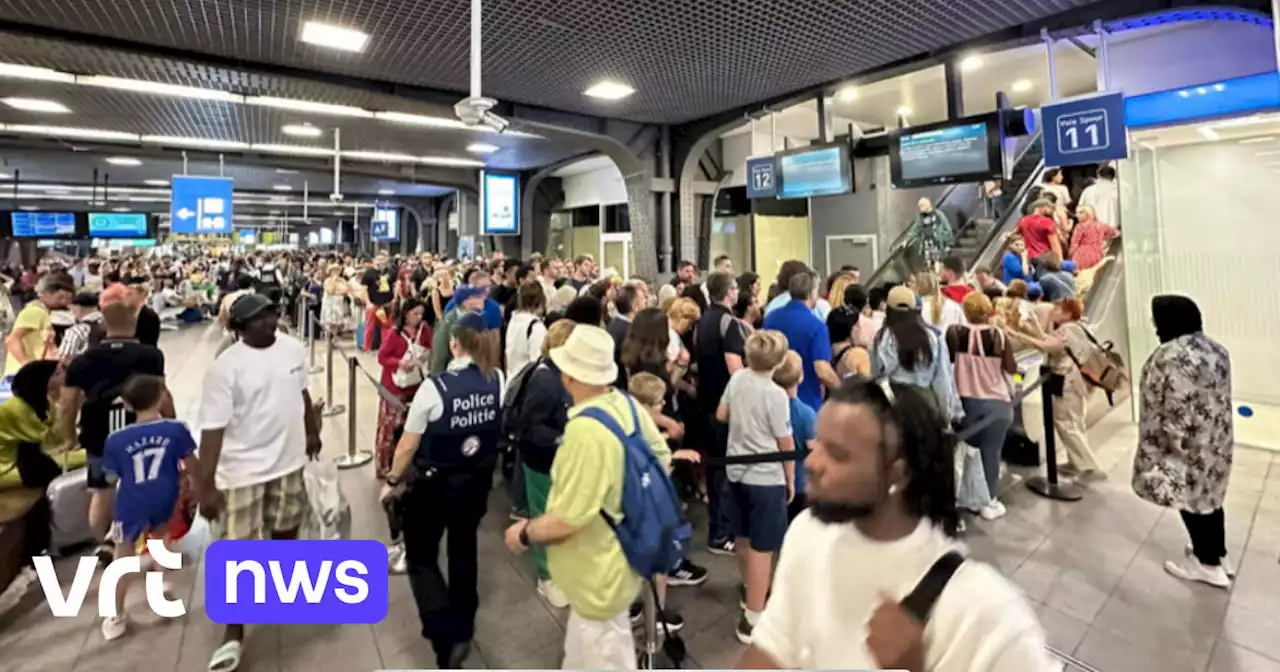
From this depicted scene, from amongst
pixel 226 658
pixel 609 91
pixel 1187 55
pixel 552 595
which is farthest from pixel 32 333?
pixel 1187 55

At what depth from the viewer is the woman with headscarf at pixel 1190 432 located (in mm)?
2947

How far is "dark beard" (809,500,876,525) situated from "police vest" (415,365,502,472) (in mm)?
1656

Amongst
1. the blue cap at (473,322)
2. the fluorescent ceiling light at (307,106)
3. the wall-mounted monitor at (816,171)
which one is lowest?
the blue cap at (473,322)

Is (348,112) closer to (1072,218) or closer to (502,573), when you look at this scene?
(502,573)

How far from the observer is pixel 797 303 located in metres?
3.55

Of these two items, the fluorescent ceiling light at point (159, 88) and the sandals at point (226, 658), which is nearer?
the sandals at point (226, 658)

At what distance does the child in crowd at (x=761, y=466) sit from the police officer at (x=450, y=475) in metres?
1.10

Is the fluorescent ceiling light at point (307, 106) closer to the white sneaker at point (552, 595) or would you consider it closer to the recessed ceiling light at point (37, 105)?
the recessed ceiling light at point (37, 105)

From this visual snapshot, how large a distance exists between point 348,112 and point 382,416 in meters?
5.29

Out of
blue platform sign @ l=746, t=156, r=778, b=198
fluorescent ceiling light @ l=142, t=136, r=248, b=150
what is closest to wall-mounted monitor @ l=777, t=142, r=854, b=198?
blue platform sign @ l=746, t=156, r=778, b=198

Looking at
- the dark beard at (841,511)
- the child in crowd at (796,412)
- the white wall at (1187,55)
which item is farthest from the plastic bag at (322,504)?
the white wall at (1187,55)

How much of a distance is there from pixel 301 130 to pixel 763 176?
6.80 metres

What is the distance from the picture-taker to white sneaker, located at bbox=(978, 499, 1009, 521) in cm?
390

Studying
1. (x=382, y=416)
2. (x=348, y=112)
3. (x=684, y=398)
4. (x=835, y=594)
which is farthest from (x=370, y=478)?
(x=348, y=112)
